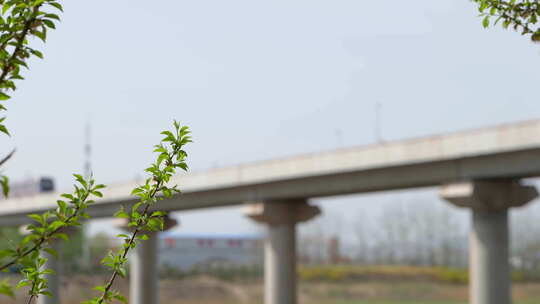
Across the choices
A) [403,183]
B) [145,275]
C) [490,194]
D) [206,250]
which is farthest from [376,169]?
[206,250]

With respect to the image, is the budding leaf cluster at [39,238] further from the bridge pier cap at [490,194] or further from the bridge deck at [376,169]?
the bridge pier cap at [490,194]

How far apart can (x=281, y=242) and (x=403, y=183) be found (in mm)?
10723

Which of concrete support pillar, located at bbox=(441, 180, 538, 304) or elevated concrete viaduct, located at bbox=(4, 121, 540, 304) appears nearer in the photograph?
elevated concrete viaduct, located at bbox=(4, 121, 540, 304)

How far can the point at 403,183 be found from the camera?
115 ft

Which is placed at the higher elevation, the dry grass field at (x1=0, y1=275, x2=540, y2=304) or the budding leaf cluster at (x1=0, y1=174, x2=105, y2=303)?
Answer: the budding leaf cluster at (x1=0, y1=174, x2=105, y2=303)

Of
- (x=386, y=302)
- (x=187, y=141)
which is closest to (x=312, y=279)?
(x=386, y=302)

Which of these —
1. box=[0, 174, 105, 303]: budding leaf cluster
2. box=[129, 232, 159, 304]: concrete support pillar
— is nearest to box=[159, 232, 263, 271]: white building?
box=[129, 232, 159, 304]: concrete support pillar

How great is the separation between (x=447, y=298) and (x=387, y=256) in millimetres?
34746

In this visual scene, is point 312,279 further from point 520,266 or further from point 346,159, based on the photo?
point 346,159

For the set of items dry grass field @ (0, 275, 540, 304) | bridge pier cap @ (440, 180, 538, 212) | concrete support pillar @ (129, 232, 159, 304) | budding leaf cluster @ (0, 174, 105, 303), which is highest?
bridge pier cap @ (440, 180, 538, 212)

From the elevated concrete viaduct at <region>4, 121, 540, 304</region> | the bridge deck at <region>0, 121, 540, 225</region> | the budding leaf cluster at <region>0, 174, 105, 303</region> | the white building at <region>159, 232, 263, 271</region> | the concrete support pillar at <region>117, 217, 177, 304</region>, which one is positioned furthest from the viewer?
the white building at <region>159, 232, 263, 271</region>

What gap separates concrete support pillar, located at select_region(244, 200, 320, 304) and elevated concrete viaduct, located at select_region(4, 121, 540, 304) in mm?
54

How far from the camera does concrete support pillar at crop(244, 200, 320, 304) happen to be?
4353cm

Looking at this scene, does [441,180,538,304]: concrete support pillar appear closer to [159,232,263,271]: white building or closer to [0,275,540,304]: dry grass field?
[0,275,540,304]: dry grass field
